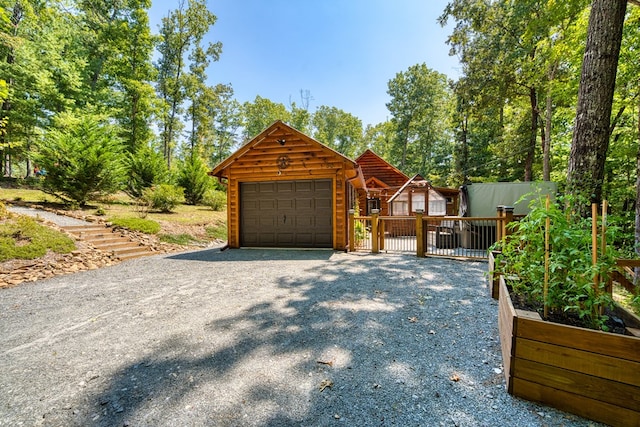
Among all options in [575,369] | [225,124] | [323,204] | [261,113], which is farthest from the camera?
[261,113]

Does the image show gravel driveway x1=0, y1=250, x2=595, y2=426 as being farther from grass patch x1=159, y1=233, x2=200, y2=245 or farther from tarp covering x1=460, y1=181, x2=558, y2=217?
tarp covering x1=460, y1=181, x2=558, y2=217

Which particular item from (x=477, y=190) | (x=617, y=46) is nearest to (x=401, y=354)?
(x=617, y=46)

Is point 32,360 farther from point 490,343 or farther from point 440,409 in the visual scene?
A: point 490,343

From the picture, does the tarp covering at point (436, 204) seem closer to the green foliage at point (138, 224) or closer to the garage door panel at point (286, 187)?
the garage door panel at point (286, 187)

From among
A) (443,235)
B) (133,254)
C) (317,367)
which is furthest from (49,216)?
(443,235)

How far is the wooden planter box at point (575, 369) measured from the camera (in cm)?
148

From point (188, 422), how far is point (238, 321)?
1.49 metres

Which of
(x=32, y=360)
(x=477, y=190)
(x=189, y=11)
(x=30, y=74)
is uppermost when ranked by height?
(x=189, y=11)

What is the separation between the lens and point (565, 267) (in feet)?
6.17

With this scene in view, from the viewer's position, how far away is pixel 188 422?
65.1 inches

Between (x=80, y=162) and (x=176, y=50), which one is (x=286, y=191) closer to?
(x=80, y=162)

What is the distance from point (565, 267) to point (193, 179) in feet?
56.3

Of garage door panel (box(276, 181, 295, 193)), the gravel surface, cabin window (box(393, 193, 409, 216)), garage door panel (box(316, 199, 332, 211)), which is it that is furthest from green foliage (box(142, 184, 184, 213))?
cabin window (box(393, 193, 409, 216))

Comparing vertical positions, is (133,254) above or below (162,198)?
below
